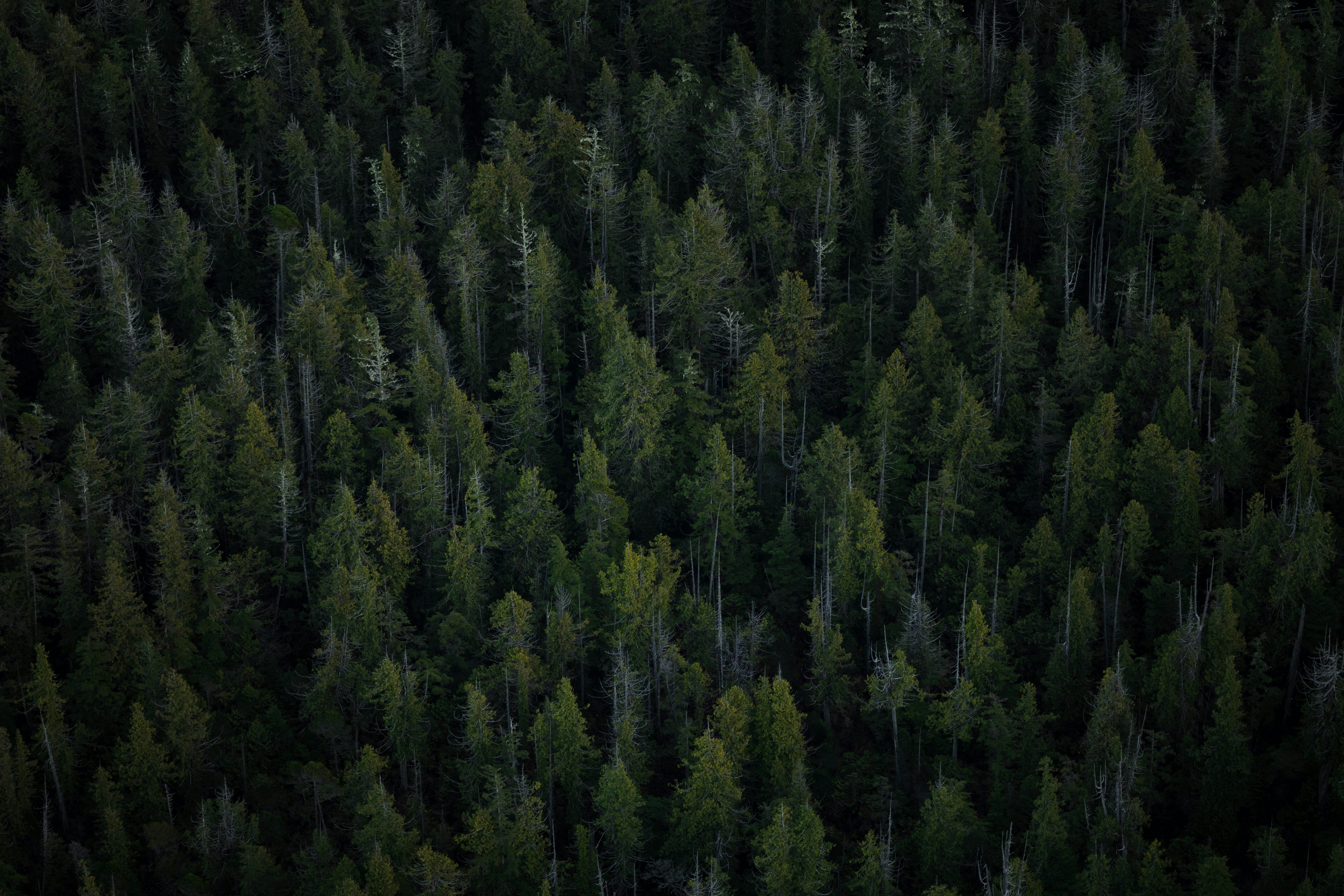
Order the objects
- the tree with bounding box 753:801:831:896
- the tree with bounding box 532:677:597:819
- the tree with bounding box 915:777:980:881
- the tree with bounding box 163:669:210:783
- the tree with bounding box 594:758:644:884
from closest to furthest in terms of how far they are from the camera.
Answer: the tree with bounding box 753:801:831:896 < the tree with bounding box 915:777:980:881 < the tree with bounding box 594:758:644:884 < the tree with bounding box 163:669:210:783 < the tree with bounding box 532:677:597:819

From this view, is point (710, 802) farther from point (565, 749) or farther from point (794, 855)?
point (565, 749)

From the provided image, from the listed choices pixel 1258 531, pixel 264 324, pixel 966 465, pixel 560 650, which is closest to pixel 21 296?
pixel 264 324

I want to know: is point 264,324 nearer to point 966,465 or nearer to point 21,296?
point 21,296

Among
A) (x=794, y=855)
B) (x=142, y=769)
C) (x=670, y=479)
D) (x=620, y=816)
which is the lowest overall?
(x=794, y=855)

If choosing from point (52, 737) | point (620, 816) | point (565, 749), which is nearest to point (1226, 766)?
point (620, 816)

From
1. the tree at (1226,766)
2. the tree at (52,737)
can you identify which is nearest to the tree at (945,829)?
the tree at (1226,766)

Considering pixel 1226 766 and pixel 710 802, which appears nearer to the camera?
pixel 710 802

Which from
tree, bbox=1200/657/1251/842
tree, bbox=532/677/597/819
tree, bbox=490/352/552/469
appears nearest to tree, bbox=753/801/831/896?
tree, bbox=532/677/597/819

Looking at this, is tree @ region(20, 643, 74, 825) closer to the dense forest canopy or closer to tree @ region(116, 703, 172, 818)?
the dense forest canopy
